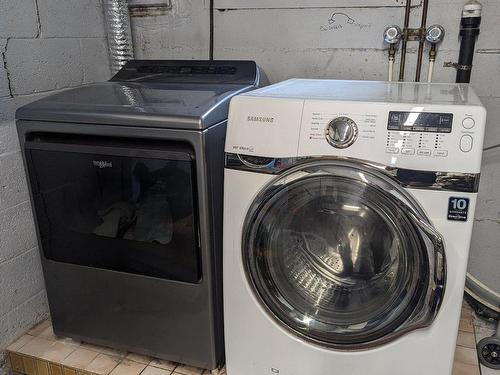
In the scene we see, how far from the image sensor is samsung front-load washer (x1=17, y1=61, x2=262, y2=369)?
1342 millimetres

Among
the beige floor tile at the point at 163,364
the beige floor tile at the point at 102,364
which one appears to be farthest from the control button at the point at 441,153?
the beige floor tile at the point at 102,364

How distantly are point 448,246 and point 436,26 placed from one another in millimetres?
989

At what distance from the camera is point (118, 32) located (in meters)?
2.03

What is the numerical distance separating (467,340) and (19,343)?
5.57ft

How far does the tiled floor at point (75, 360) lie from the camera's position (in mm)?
1539

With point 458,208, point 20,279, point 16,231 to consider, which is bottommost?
point 20,279

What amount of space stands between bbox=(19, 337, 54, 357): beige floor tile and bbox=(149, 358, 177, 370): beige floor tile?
0.43 metres

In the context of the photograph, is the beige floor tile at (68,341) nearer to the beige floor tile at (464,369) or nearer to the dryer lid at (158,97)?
the dryer lid at (158,97)

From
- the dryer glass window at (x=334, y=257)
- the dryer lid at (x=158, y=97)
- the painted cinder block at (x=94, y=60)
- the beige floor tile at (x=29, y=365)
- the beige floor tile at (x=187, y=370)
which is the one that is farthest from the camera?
the painted cinder block at (x=94, y=60)

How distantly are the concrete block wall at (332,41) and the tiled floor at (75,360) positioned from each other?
1290 mm

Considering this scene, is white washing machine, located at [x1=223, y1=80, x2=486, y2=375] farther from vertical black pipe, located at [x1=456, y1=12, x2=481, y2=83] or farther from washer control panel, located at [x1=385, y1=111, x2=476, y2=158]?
vertical black pipe, located at [x1=456, y1=12, x2=481, y2=83]

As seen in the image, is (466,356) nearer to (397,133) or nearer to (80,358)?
(397,133)

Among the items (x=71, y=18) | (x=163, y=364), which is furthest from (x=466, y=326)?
(x=71, y=18)

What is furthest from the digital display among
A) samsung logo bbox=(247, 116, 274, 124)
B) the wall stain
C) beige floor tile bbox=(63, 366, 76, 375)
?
beige floor tile bbox=(63, 366, 76, 375)
